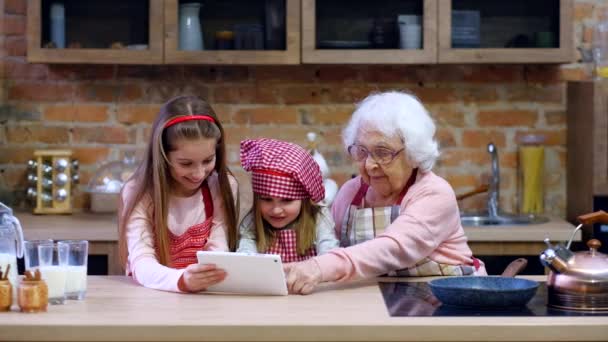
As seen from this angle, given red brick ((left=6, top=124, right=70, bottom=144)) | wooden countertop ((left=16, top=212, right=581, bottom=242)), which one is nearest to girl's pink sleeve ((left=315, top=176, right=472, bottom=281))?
wooden countertop ((left=16, top=212, right=581, bottom=242))

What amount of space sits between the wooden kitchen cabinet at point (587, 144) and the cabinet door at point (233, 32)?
1.18 metres

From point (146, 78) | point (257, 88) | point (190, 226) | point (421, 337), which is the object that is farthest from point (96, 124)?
point (421, 337)

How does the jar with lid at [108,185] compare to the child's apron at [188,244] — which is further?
the jar with lid at [108,185]

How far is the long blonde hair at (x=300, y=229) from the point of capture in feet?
9.29

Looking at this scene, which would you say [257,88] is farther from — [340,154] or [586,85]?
[586,85]

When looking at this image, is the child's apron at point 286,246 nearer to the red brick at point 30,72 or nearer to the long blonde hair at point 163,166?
the long blonde hair at point 163,166

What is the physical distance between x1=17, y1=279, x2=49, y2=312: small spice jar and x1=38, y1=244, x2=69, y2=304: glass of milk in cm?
6

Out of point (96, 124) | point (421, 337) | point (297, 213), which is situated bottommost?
point (421, 337)

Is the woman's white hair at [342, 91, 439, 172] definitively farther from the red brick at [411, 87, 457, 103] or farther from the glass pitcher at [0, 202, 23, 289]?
the red brick at [411, 87, 457, 103]

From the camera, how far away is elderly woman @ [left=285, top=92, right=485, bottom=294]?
2.61m

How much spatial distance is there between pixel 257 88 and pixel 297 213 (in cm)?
→ 170

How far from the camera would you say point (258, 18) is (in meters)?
4.18

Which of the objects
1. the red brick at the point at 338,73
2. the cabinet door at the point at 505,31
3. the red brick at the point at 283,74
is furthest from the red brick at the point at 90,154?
the cabinet door at the point at 505,31

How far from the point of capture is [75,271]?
2.33 metres
